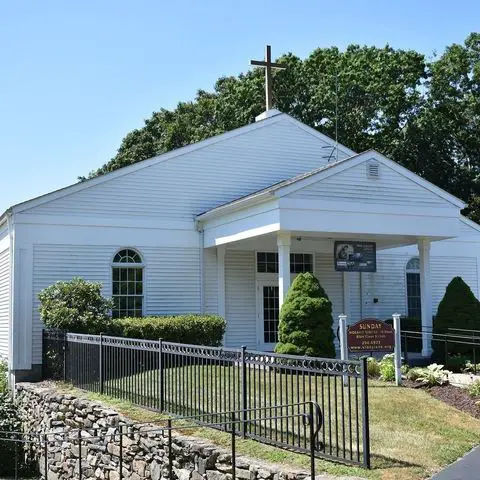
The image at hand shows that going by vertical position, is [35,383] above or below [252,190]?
below

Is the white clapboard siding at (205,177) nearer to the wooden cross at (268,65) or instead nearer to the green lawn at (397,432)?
the wooden cross at (268,65)

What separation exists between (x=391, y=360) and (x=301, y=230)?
383 cm

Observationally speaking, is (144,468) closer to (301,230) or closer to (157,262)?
(301,230)

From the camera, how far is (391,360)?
47.2ft

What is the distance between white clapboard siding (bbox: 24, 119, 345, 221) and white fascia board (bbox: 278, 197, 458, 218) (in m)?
4.67

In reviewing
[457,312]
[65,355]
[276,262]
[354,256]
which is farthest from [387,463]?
[276,262]

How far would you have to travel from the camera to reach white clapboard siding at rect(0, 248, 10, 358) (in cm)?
1967

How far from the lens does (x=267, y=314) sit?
21250 millimetres

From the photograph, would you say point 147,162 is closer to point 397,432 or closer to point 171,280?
point 171,280

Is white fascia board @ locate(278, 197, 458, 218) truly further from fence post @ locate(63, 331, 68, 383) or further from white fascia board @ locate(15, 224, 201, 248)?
fence post @ locate(63, 331, 68, 383)

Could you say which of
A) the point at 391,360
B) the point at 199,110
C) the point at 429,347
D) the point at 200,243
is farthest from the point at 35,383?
the point at 199,110

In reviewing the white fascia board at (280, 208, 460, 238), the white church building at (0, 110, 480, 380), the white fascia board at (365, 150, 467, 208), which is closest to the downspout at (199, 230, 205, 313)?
the white church building at (0, 110, 480, 380)

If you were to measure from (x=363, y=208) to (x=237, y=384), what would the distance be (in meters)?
7.77

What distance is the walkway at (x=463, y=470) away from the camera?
770 centimetres
